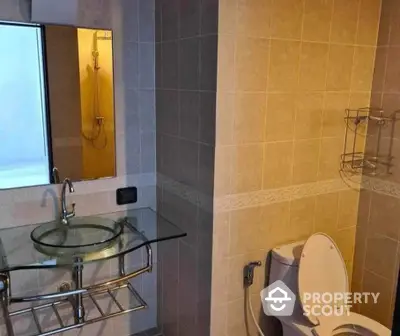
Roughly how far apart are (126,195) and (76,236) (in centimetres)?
37

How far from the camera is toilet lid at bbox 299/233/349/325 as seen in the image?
187 centimetres

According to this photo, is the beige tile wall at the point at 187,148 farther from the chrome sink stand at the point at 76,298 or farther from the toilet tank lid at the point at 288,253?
the toilet tank lid at the point at 288,253

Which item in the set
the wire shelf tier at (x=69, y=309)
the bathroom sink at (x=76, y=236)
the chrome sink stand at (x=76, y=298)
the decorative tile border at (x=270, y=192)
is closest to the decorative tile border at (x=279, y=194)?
the decorative tile border at (x=270, y=192)

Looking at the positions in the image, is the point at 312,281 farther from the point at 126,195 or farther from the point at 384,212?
the point at 126,195

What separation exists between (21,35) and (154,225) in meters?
1.06

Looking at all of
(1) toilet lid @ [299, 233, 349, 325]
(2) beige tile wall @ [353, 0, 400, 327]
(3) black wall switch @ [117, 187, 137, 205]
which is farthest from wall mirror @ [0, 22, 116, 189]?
(2) beige tile wall @ [353, 0, 400, 327]

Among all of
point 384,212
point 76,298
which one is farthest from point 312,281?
point 76,298

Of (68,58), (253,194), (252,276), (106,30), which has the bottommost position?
(252,276)

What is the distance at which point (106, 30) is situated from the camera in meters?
1.94

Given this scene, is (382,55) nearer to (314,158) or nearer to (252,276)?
(314,158)

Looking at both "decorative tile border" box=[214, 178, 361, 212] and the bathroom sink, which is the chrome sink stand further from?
"decorative tile border" box=[214, 178, 361, 212]

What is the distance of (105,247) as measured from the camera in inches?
67.6

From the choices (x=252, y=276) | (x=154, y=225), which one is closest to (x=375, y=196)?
(x=252, y=276)

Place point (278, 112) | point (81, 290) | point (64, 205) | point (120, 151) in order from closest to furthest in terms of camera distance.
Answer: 1. point (81, 290)
2. point (278, 112)
3. point (64, 205)
4. point (120, 151)
